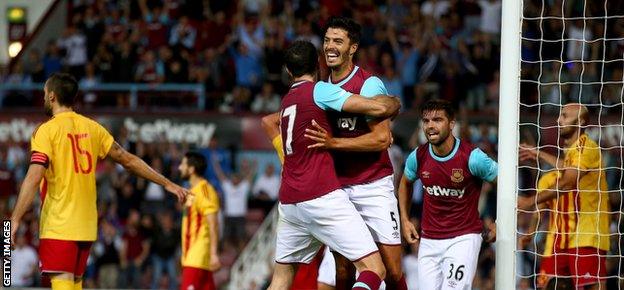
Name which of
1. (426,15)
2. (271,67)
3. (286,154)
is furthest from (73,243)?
(426,15)

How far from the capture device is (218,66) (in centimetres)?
2164

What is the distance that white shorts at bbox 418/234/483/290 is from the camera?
10.5 metres

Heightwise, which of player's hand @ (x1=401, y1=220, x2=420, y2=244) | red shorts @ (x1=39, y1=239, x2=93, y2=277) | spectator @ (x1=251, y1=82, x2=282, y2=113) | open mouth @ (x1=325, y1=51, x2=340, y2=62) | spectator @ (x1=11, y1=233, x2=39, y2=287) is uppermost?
spectator @ (x1=251, y1=82, x2=282, y2=113)

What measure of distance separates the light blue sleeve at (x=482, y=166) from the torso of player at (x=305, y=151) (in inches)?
59.6

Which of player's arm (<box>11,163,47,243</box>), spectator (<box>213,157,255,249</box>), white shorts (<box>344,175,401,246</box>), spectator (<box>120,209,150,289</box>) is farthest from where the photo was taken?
spectator (<box>213,157,255,249</box>)

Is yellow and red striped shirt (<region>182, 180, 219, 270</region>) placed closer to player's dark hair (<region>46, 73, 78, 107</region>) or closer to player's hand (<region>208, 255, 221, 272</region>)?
player's hand (<region>208, 255, 221, 272</region>)

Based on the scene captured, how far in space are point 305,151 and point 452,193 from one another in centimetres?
175

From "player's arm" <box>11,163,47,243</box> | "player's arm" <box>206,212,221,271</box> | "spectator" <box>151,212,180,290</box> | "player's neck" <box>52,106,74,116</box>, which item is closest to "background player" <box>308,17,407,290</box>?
"player's neck" <box>52,106,74,116</box>

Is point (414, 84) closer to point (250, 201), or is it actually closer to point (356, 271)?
point (250, 201)

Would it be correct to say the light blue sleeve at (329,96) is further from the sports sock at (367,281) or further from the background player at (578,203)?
the background player at (578,203)

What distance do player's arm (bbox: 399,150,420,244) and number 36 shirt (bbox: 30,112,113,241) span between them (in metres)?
2.49

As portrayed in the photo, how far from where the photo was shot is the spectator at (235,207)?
19969 mm

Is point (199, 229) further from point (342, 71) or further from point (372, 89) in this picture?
point (372, 89)

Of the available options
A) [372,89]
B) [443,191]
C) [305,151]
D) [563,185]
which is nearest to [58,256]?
[305,151]
